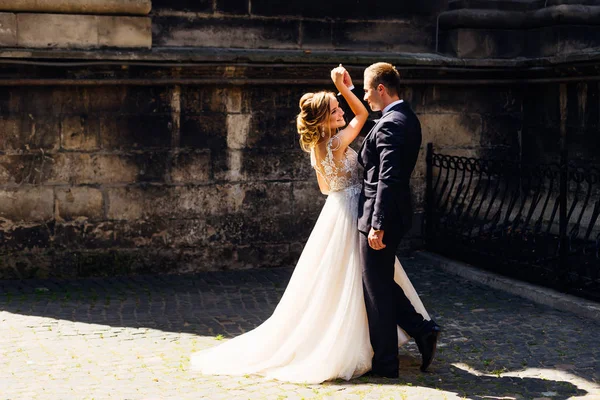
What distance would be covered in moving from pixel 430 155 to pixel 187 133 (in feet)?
9.49

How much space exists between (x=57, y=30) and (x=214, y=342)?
4096 mm

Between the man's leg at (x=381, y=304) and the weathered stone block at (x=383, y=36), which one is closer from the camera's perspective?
the man's leg at (x=381, y=304)

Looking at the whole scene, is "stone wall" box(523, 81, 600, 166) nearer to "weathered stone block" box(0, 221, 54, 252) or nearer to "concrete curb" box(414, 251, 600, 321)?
"concrete curb" box(414, 251, 600, 321)

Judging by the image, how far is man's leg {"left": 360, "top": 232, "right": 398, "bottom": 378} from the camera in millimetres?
6457

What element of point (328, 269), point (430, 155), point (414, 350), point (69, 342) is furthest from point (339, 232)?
point (430, 155)

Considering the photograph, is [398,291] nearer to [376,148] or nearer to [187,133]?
[376,148]

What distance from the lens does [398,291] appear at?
6762 millimetres

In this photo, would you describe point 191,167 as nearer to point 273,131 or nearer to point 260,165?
point 260,165

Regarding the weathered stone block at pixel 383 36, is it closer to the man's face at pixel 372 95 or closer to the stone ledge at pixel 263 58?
the stone ledge at pixel 263 58

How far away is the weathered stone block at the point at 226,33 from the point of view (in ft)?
34.4

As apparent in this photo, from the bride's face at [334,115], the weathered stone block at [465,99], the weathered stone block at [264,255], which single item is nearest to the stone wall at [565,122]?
the weathered stone block at [465,99]

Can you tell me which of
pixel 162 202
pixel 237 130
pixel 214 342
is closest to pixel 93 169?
pixel 162 202

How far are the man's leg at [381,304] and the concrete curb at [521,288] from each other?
2.44m

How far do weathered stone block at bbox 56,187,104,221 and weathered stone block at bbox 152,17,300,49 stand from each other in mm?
1770
